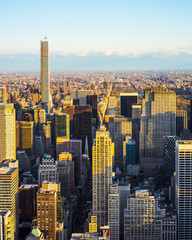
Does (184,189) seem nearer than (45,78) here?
Yes

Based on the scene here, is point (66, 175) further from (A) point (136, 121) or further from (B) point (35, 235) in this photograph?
(A) point (136, 121)

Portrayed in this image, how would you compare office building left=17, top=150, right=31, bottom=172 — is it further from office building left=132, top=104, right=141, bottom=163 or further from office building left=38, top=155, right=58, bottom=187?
office building left=132, top=104, right=141, bottom=163

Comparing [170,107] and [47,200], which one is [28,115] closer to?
[170,107]

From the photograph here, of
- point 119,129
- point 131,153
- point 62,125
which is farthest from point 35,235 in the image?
point 62,125

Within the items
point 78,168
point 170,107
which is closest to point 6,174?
point 78,168

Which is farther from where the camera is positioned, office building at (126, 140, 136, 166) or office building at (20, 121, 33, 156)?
office building at (20, 121, 33, 156)

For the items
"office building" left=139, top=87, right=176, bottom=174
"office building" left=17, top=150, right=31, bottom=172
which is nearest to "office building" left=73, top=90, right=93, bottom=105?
"office building" left=139, top=87, right=176, bottom=174

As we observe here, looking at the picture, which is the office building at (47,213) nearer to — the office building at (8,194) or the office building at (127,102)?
the office building at (8,194)
